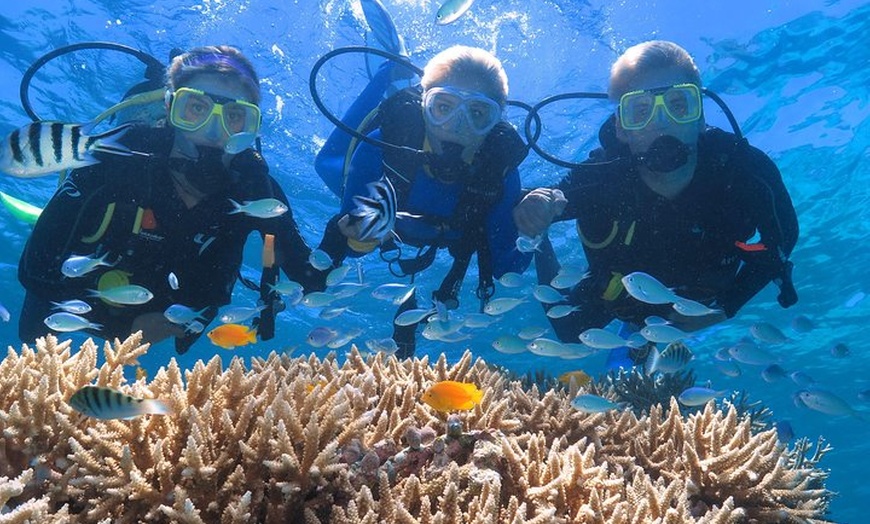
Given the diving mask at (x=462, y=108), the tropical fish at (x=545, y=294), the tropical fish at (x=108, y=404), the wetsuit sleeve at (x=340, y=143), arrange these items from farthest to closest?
the wetsuit sleeve at (x=340, y=143)
the tropical fish at (x=545, y=294)
the diving mask at (x=462, y=108)
the tropical fish at (x=108, y=404)

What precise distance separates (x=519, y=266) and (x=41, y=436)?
5.84m

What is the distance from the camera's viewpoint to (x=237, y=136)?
5.40 m

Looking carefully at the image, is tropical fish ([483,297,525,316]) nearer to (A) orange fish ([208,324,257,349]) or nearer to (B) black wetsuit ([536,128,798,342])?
(B) black wetsuit ([536,128,798,342])

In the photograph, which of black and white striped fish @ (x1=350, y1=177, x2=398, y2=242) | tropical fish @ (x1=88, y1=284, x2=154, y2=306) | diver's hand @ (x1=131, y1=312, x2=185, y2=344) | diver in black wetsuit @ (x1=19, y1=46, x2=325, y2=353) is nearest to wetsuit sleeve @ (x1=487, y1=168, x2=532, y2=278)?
diver in black wetsuit @ (x1=19, y1=46, x2=325, y2=353)

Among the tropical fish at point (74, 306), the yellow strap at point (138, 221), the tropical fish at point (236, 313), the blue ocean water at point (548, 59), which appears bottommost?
the tropical fish at point (74, 306)


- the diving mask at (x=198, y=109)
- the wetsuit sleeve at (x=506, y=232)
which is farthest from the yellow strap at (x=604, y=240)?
the diving mask at (x=198, y=109)

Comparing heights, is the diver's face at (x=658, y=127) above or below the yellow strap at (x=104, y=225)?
above

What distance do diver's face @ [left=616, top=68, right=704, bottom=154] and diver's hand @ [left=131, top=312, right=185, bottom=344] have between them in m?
6.26

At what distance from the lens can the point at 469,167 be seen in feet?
20.2

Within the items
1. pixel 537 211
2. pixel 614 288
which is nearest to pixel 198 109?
pixel 537 211

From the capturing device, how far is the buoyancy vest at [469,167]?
630 cm

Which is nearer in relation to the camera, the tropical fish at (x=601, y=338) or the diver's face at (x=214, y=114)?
the diver's face at (x=214, y=114)

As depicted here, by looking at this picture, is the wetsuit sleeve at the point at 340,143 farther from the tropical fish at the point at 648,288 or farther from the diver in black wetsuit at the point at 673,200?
the tropical fish at the point at 648,288

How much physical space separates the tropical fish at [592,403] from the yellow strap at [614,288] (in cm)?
345
